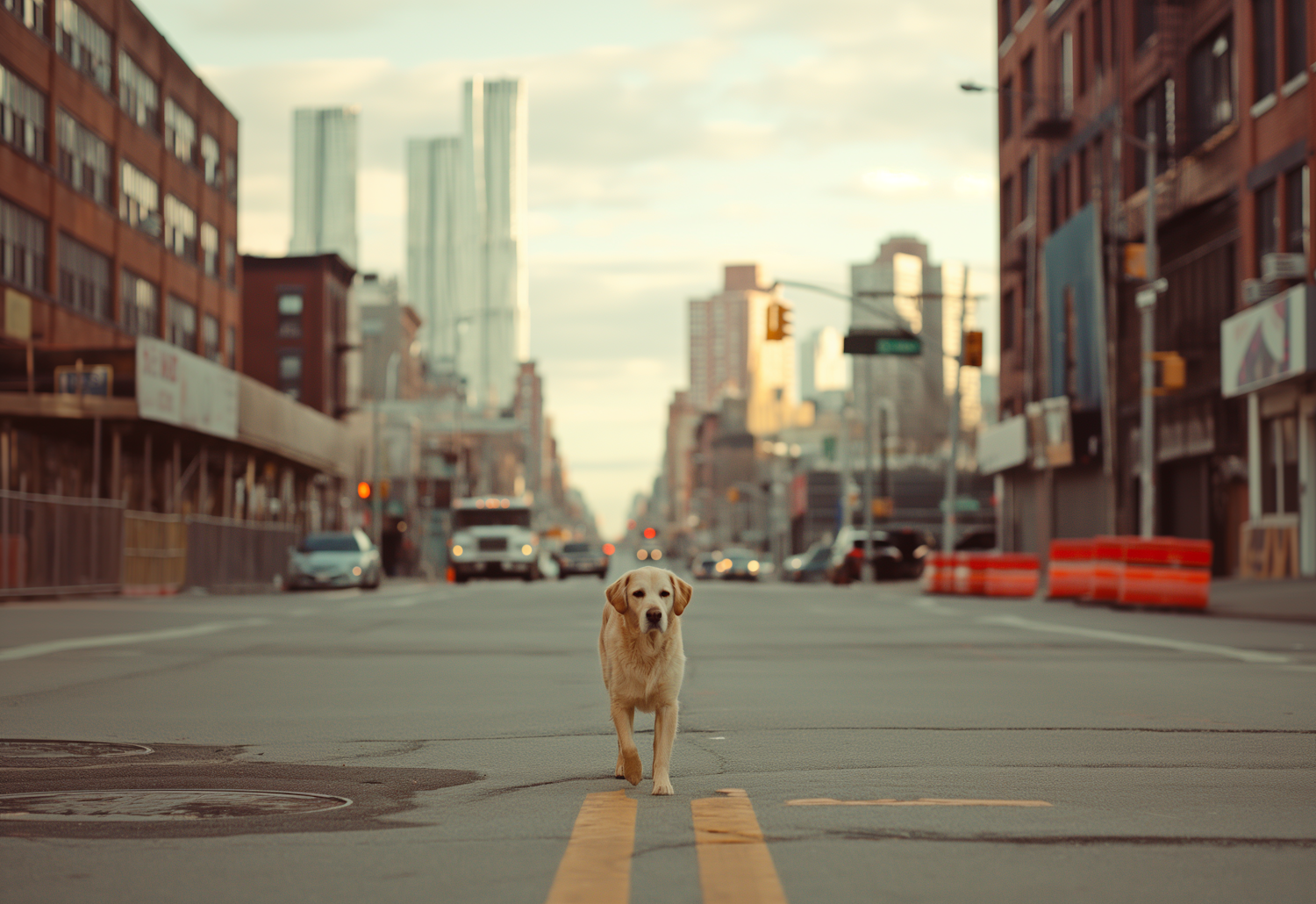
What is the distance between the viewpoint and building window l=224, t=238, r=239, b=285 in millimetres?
63906

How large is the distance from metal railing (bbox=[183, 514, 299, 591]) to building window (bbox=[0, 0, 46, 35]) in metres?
12.9

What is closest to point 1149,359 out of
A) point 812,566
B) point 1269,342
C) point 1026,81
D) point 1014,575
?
point 1269,342

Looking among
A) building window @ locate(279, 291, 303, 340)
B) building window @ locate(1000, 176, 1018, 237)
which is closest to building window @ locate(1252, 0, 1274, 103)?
building window @ locate(1000, 176, 1018, 237)

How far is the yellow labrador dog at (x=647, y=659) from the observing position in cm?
729

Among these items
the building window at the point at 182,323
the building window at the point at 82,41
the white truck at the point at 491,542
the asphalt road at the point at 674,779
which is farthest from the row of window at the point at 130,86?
the asphalt road at the point at 674,779

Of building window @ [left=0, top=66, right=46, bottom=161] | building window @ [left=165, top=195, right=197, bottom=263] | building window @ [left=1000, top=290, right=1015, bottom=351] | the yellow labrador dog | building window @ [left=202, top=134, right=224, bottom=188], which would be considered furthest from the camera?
building window @ [left=1000, top=290, right=1015, bottom=351]

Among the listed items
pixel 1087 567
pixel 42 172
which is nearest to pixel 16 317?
pixel 42 172

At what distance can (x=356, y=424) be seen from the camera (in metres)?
105

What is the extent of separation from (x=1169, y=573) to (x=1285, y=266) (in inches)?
327

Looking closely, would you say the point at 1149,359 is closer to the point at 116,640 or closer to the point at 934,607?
the point at 934,607

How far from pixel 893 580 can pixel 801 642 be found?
44.8 m

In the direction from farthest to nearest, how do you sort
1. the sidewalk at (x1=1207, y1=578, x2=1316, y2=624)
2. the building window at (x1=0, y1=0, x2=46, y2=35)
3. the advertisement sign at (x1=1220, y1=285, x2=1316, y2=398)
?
the building window at (x1=0, y1=0, x2=46, y2=35)
the advertisement sign at (x1=1220, y1=285, x2=1316, y2=398)
the sidewalk at (x1=1207, y1=578, x2=1316, y2=624)

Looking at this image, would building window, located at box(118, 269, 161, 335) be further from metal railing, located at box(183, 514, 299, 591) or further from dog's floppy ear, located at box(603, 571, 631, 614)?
dog's floppy ear, located at box(603, 571, 631, 614)

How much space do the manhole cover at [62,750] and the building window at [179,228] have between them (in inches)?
1924
